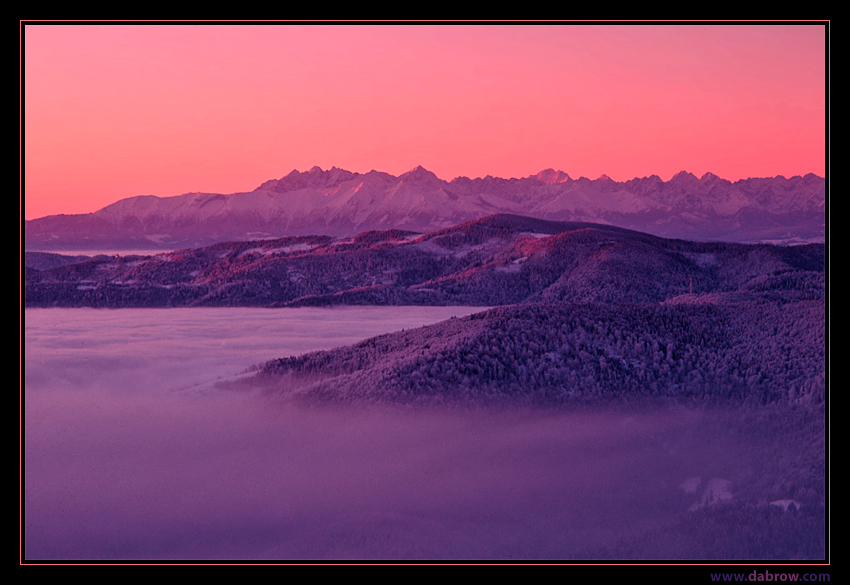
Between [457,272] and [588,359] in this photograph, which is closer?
[588,359]

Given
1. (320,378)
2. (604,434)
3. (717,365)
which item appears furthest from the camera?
(320,378)

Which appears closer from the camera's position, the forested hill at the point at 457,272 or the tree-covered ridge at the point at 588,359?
the tree-covered ridge at the point at 588,359

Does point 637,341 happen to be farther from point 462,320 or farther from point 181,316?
point 181,316

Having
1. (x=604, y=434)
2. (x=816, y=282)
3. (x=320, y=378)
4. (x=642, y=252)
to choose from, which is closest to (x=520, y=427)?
(x=604, y=434)

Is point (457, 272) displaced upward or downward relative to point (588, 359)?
upward

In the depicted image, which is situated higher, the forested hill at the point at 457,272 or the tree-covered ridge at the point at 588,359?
the forested hill at the point at 457,272

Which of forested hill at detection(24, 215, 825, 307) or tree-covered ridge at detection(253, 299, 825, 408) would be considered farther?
forested hill at detection(24, 215, 825, 307)

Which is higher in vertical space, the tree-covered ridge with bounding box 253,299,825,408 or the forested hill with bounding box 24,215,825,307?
the forested hill with bounding box 24,215,825,307
